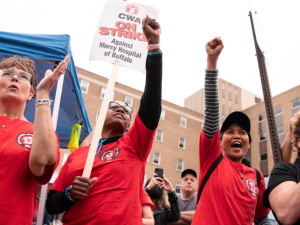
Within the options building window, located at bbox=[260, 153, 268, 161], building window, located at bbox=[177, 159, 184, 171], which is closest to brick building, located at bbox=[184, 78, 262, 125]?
building window, located at bbox=[260, 153, 268, 161]

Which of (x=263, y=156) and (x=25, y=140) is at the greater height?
(x=263, y=156)

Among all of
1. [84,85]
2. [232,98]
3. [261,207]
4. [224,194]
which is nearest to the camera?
[224,194]

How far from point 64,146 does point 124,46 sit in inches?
230

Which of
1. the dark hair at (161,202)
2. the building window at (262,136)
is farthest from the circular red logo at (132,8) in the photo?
the building window at (262,136)

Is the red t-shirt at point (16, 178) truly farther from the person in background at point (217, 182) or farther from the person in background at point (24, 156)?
the person in background at point (217, 182)

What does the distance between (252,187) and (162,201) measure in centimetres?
183

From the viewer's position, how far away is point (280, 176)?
5.56 ft

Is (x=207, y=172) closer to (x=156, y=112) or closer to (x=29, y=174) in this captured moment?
(x=156, y=112)

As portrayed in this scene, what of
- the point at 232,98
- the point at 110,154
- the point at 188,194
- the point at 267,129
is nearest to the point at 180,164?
the point at 267,129

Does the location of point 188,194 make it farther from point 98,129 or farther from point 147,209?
point 98,129

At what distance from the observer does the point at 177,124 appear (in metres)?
34.7

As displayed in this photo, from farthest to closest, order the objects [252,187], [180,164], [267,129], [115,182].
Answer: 1. [180,164]
2. [267,129]
3. [252,187]
4. [115,182]

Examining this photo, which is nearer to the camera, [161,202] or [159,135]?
[161,202]

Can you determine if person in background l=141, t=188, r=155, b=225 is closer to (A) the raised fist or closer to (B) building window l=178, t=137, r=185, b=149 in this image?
(A) the raised fist
